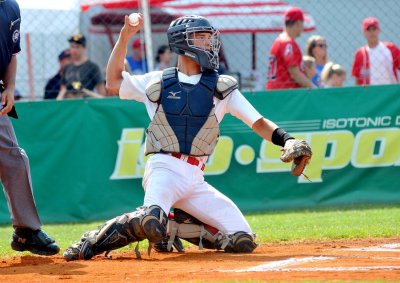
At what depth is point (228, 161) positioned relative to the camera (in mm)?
11586

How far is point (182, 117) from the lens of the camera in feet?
23.0

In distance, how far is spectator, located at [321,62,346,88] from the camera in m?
12.4

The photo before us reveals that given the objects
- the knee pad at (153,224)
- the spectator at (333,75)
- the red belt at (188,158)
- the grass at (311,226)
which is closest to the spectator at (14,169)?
the grass at (311,226)

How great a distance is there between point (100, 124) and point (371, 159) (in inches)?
131

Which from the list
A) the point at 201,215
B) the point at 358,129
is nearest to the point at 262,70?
the point at 358,129

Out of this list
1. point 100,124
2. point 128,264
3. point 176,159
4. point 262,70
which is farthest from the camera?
point 262,70

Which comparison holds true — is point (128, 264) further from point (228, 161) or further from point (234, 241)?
point (228, 161)

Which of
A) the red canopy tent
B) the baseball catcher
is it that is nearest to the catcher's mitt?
the baseball catcher

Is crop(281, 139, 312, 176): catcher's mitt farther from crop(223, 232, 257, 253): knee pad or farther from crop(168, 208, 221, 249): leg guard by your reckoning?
crop(168, 208, 221, 249): leg guard

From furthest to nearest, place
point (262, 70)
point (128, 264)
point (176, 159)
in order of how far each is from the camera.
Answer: point (262, 70)
point (176, 159)
point (128, 264)

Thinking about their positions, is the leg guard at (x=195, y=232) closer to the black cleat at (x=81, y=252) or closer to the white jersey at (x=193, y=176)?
the white jersey at (x=193, y=176)

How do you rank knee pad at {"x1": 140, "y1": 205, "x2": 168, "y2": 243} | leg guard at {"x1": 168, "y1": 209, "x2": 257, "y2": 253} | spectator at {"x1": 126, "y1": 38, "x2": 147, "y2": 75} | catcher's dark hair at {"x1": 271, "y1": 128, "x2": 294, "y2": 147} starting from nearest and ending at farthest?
knee pad at {"x1": 140, "y1": 205, "x2": 168, "y2": 243} < catcher's dark hair at {"x1": 271, "y1": 128, "x2": 294, "y2": 147} < leg guard at {"x1": 168, "y1": 209, "x2": 257, "y2": 253} < spectator at {"x1": 126, "y1": 38, "x2": 147, "y2": 75}

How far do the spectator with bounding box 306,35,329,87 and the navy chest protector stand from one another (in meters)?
6.15

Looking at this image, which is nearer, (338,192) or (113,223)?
(113,223)
